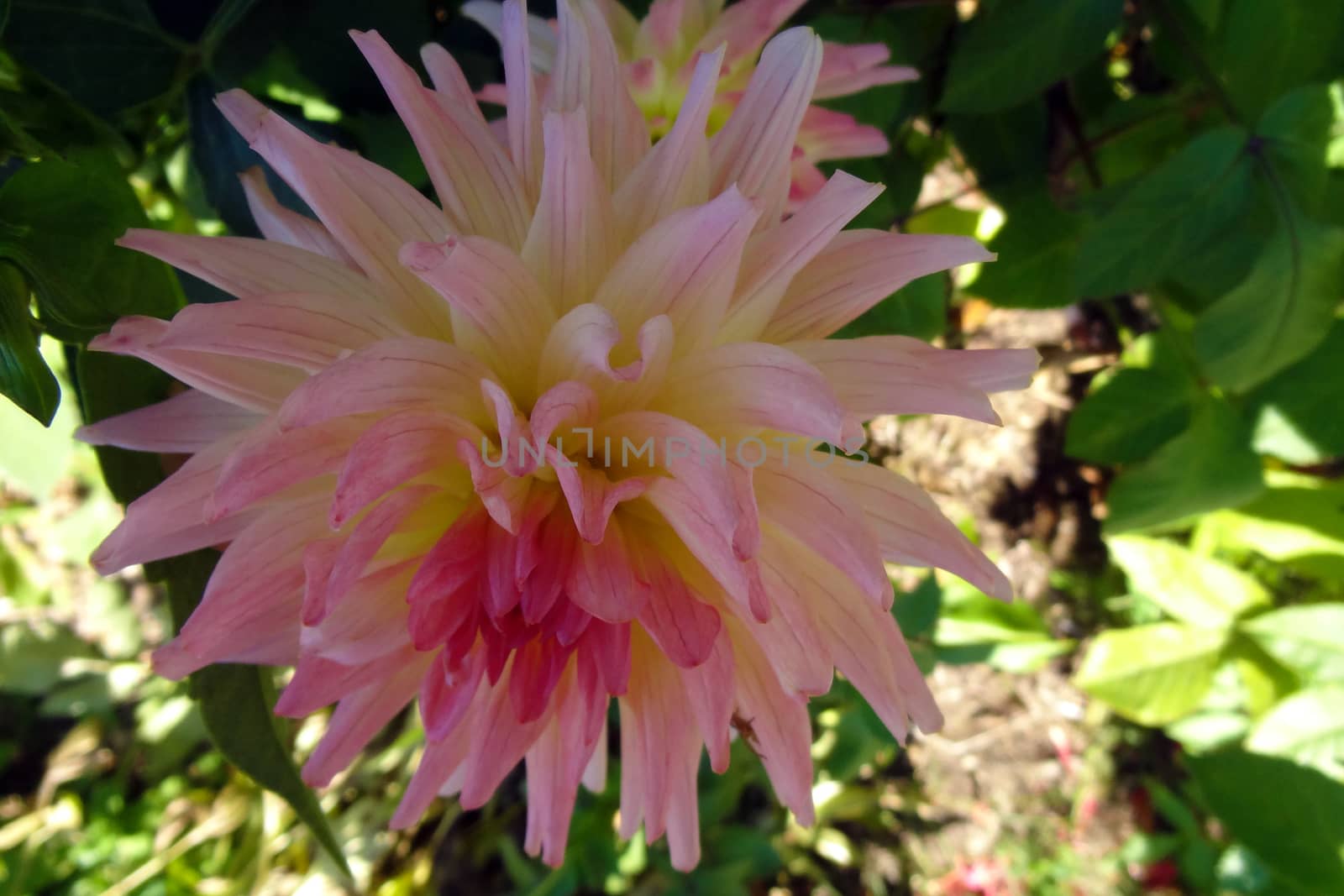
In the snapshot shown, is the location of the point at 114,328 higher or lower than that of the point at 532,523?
higher

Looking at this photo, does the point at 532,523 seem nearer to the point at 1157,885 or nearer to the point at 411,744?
the point at 411,744

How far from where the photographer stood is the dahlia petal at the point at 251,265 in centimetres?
29

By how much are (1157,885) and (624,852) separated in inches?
34.1

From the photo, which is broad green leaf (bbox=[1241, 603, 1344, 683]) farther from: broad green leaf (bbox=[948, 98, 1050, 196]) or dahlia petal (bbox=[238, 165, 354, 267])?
dahlia petal (bbox=[238, 165, 354, 267])

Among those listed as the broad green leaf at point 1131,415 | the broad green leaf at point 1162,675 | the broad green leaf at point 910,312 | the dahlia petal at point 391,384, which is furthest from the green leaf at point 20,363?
the broad green leaf at point 1162,675

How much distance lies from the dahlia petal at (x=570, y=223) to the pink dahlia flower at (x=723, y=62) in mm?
135

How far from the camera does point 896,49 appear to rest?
565mm

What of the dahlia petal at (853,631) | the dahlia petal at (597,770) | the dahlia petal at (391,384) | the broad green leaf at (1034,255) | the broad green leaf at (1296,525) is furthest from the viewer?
the broad green leaf at (1296,525)

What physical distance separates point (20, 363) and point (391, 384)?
15 cm

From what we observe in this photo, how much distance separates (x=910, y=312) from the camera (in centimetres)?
59

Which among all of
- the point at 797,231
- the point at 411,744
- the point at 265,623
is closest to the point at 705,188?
the point at 797,231

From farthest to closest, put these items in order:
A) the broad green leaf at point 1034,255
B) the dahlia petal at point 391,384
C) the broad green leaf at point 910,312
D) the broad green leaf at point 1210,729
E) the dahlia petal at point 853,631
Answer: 1. the broad green leaf at point 1210,729
2. the broad green leaf at point 1034,255
3. the broad green leaf at point 910,312
4. the dahlia petal at point 853,631
5. the dahlia petal at point 391,384

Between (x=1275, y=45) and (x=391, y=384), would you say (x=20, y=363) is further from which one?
(x=1275, y=45)

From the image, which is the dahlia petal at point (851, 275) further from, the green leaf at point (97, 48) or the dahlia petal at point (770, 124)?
the green leaf at point (97, 48)
